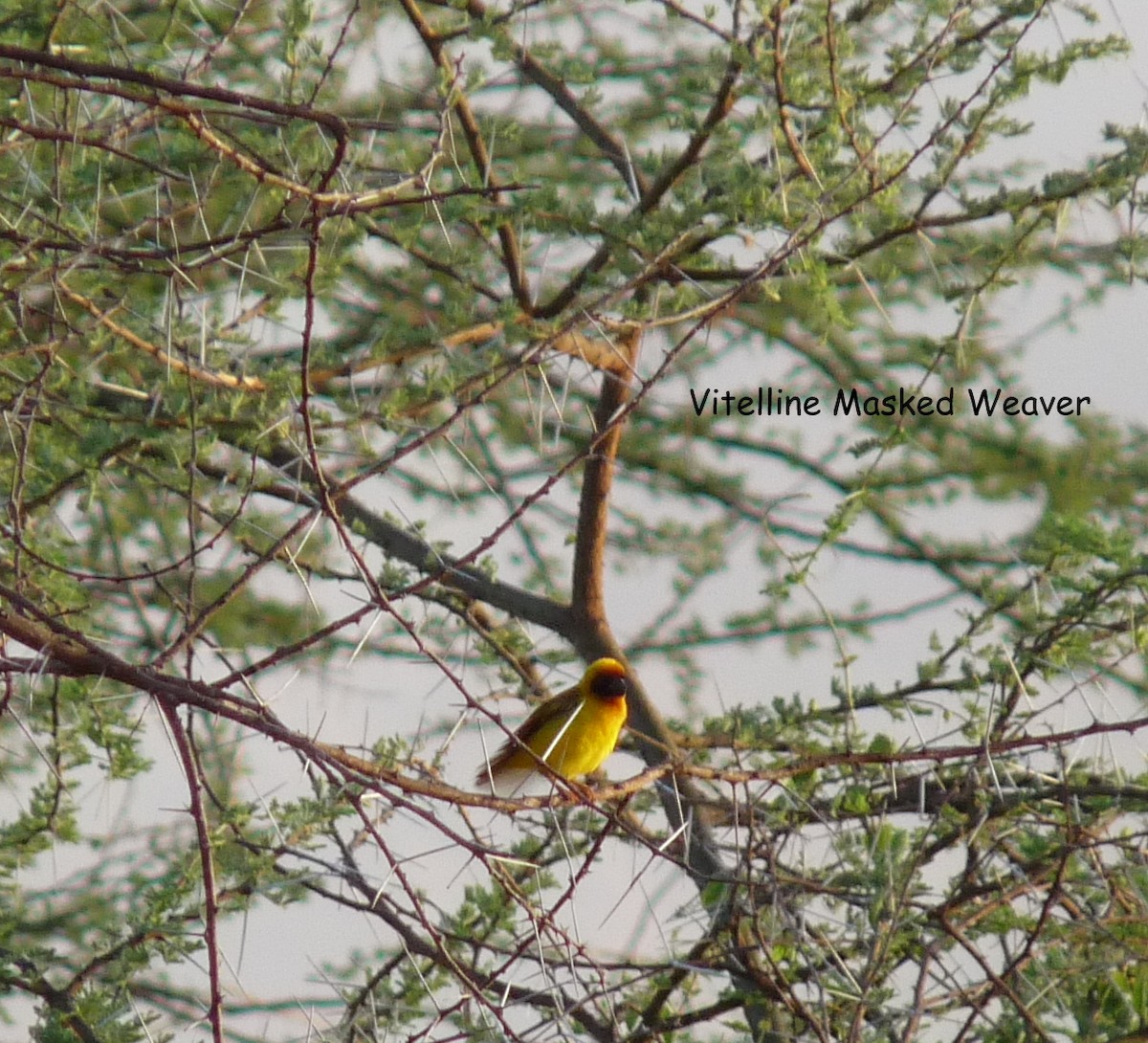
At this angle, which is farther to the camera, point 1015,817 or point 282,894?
point 282,894

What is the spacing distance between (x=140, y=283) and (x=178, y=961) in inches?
87.1

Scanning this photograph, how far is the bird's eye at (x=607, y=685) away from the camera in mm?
3406

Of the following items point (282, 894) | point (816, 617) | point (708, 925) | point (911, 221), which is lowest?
point (708, 925)

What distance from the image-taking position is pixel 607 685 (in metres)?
3.40

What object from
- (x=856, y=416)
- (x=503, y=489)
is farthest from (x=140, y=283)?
(x=856, y=416)

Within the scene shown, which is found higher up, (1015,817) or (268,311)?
(268,311)

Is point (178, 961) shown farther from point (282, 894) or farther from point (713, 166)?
point (713, 166)

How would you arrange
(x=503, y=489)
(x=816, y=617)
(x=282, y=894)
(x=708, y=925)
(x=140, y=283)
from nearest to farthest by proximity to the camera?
(x=708, y=925) < (x=282, y=894) < (x=503, y=489) < (x=140, y=283) < (x=816, y=617)

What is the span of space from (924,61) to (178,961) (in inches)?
78.3

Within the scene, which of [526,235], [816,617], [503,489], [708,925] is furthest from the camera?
[816,617]

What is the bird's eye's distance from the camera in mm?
3406

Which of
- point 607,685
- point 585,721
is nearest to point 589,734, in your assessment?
point 585,721

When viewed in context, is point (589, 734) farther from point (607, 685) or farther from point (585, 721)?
point (607, 685)

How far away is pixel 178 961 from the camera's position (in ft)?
9.16
